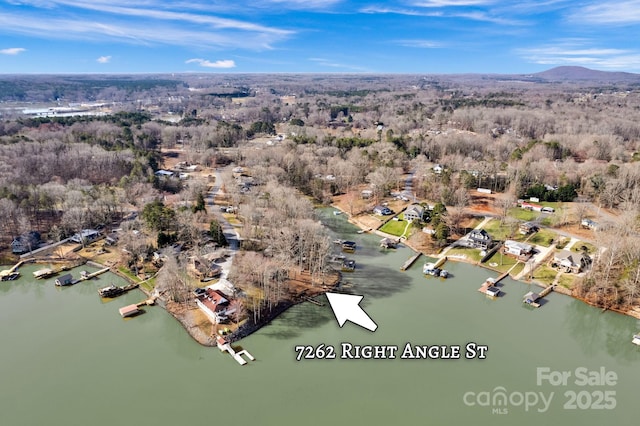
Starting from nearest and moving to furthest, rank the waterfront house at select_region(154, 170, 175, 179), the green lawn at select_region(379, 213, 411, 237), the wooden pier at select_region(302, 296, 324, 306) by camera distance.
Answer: the wooden pier at select_region(302, 296, 324, 306), the green lawn at select_region(379, 213, 411, 237), the waterfront house at select_region(154, 170, 175, 179)

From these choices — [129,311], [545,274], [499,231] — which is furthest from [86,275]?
[499,231]

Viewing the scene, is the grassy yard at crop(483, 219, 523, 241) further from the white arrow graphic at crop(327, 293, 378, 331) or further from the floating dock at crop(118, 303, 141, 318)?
the floating dock at crop(118, 303, 141, 318)

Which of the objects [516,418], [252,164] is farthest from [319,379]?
[252,164]

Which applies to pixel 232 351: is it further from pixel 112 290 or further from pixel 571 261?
pixel 571 261

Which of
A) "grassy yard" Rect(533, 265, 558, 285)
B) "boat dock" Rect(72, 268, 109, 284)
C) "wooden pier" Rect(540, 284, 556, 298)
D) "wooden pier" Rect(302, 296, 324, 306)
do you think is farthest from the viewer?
"boat dock" Rect(72, 268, 109, 284)

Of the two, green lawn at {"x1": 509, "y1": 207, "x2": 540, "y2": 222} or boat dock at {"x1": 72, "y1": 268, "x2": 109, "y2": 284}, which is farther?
green lawn at {"x1": 509, "y1": 207, "x2": 540, "y2": 222}

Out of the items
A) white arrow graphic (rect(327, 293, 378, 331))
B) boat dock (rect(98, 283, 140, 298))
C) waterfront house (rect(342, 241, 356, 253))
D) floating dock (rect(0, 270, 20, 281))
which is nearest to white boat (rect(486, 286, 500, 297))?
white arrow graphic (rect(327, 293, 378, 331))

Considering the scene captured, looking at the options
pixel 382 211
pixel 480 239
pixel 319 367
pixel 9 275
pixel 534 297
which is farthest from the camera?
pixel 382 211
